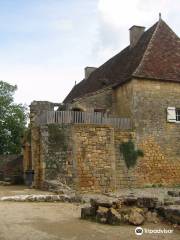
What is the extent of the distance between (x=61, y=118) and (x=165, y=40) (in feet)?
28.6

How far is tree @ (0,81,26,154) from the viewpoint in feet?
107

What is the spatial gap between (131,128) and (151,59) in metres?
4.32

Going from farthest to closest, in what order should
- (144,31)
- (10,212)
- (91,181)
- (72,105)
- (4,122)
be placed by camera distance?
(4,122) → (144,31) → (72,105) → (91,181) → (10,212)

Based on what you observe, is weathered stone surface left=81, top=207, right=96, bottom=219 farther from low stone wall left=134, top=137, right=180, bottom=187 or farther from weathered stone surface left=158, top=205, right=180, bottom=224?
low stone wall left=134, top=137, right=180, bottom=187

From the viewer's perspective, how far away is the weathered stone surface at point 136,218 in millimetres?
9391

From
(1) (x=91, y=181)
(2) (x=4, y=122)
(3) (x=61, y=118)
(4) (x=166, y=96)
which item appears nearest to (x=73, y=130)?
(3) (x=61, y=118)

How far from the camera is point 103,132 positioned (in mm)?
18953

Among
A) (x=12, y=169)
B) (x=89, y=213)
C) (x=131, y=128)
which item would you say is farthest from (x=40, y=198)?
(x=12, y=169)

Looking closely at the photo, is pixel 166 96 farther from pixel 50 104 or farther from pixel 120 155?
pixel 50 104

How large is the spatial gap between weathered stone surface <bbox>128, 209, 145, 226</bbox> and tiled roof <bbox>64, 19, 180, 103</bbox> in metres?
11.9

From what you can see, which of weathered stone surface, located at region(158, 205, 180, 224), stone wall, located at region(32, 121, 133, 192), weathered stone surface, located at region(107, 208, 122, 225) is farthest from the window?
weathered stone surface, located at region(107, 208, 122, 225)

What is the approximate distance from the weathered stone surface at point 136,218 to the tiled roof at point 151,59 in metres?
11.9

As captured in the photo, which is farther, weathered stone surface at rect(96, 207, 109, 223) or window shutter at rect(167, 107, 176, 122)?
window shutter at rect(167, 107, 176, 122)

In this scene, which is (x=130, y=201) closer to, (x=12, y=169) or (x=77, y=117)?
(x=77, y=117)
